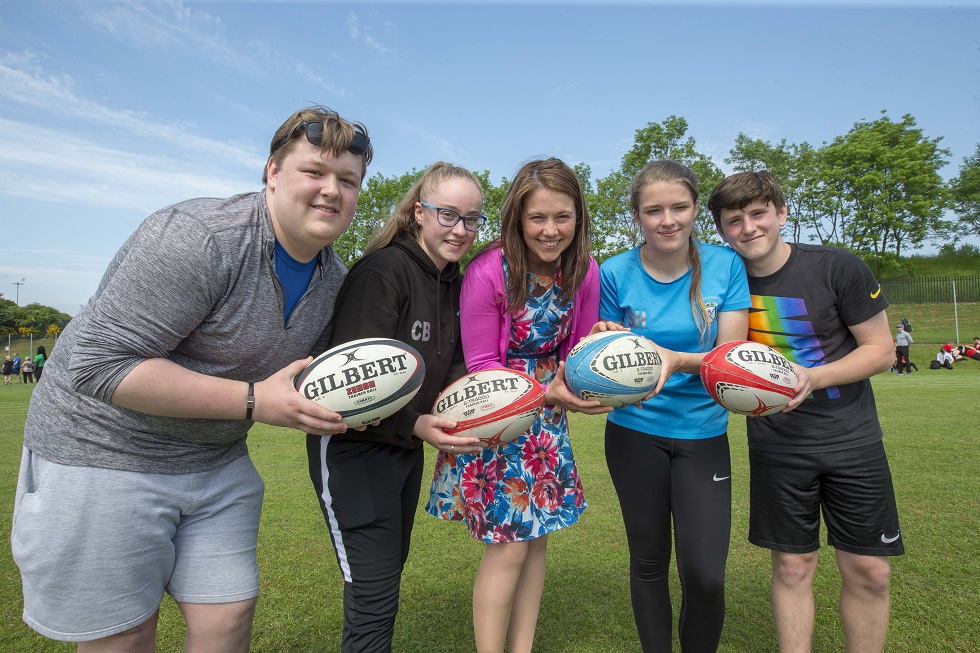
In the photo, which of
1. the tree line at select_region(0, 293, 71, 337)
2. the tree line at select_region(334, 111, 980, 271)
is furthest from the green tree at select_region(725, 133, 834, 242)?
the tree line at select_region(0, 293, 71, 337)

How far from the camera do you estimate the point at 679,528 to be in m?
2.84

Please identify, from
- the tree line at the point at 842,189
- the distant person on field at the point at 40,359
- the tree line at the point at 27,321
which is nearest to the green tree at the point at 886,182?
the tree line at the point at 842,189

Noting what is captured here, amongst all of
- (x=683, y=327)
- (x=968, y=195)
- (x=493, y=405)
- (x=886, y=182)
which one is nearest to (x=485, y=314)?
(x=493, y=405)

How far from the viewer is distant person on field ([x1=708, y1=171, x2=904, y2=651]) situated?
287 centimetres

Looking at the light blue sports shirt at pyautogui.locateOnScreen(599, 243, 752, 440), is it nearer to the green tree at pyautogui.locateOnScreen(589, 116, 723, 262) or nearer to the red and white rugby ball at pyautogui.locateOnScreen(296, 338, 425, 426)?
the red and white rugby ball at pyautogui.locateOnScreen(296, 338, 425, 426)

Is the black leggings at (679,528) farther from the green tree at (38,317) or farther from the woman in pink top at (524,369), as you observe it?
the green tree at (38,317)

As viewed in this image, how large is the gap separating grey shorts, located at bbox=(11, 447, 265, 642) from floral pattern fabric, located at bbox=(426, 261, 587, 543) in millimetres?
1068

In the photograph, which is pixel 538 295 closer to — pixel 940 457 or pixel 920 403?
pixel 940 457

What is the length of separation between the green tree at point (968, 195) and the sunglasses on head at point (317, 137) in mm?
59261

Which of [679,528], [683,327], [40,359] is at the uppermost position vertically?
[683,327]

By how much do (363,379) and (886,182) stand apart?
45071mm

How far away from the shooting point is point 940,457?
741 cm

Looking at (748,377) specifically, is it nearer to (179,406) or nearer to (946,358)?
(179,406)

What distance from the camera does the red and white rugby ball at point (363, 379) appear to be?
2225 millimetres
